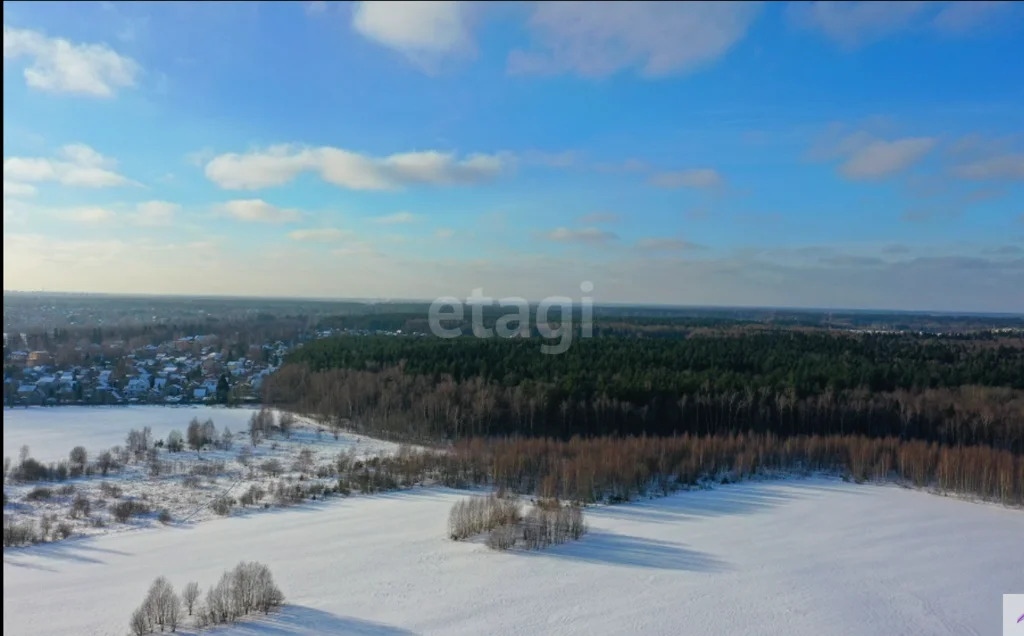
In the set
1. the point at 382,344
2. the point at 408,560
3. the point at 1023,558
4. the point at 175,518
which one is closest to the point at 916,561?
the point at 1023,558

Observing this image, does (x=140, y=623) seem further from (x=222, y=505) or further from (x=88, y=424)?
(x=88, y=424)

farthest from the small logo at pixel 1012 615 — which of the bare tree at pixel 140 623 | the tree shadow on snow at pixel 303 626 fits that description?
the bare tree at pixel 140 623

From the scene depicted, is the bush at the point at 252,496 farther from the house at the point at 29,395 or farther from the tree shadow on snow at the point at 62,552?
the house at the point at 29,395

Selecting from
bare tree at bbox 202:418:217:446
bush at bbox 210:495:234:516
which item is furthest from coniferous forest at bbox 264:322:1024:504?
bush at bbox 210:495:234:516

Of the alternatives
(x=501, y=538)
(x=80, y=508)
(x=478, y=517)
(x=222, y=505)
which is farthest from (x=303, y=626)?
(x=80, y=508)

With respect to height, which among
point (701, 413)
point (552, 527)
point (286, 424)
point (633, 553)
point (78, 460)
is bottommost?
point (286, 424)

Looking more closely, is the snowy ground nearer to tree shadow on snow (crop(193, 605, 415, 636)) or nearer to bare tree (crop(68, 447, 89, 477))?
bare tree (crop(68, 447, 89, 477))
